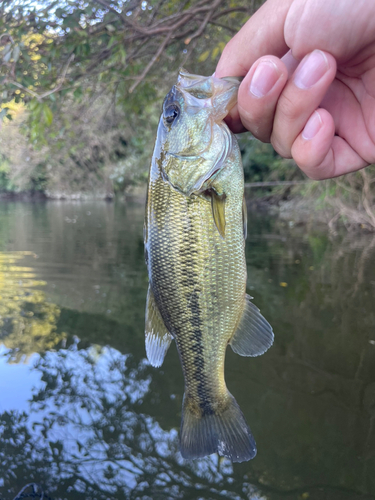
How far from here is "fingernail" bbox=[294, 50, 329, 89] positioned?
1394 mm

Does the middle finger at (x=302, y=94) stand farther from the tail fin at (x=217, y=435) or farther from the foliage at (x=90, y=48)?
the foliage at (x=90, y=48)

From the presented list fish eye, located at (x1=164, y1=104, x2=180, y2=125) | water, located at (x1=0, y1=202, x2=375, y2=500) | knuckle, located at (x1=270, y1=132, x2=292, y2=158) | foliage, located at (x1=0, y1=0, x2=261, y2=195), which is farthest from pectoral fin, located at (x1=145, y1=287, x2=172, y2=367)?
foliage, located at (x1=0, y1=0, x2=261, y2=195)

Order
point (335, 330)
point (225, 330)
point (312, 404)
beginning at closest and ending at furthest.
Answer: point (225, 330), point (312, 404), point (335, 330)

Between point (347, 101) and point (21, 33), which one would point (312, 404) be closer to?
point (347, 101)

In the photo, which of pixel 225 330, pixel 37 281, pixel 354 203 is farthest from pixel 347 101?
pixel 354 203

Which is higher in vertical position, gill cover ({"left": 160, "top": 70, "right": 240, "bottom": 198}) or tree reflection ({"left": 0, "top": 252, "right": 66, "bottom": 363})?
gill cover ({"left": 160, "top": 70, "right": 240, "bottom": 198})

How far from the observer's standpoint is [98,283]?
24.6 feet

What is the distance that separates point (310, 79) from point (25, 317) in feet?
18.2

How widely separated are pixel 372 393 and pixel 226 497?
1.94 meters

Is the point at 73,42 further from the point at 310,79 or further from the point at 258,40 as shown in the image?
the point at 310,79

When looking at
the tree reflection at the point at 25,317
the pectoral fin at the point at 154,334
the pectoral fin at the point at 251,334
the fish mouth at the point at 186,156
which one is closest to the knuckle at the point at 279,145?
the fish mouth at the point at 186,156

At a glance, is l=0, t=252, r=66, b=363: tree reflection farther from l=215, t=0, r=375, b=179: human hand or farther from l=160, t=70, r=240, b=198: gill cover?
l=215, t=0, r=375, b=179: human hand

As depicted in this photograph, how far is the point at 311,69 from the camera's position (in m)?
1.41

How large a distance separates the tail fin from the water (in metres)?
1.49
